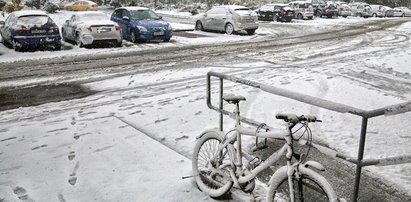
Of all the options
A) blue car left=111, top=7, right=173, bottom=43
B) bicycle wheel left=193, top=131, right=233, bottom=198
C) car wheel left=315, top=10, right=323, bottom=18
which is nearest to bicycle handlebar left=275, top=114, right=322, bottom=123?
bicycle wheel left=193, top=131, right=233, bottom=198

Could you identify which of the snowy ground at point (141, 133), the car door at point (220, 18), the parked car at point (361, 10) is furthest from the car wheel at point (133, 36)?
the parked car at point (361, 10)

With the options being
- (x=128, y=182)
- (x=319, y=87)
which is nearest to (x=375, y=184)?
(x=128, y=182)

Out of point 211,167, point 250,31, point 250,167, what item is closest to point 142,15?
point 250,31

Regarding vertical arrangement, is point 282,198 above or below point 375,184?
above

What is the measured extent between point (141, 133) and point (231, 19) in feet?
49.4

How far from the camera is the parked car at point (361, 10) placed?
130 ft

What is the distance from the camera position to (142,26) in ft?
54.7

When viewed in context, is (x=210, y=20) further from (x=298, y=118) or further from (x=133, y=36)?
(x=298, y=118)

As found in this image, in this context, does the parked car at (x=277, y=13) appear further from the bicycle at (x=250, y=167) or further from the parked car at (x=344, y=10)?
the bicycle at (x=250, y=167)

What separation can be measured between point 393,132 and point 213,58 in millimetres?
7572

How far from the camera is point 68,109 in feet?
24.1

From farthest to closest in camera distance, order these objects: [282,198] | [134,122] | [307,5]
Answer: [307,5] < [134,122] < [282,198]

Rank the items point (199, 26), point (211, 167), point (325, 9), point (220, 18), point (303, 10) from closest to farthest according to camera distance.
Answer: point (211, 167) < point (220, 18) < point (199, 26) < point (303, 10) < point (325, 9)

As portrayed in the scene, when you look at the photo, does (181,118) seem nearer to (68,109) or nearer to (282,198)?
(68,109)
